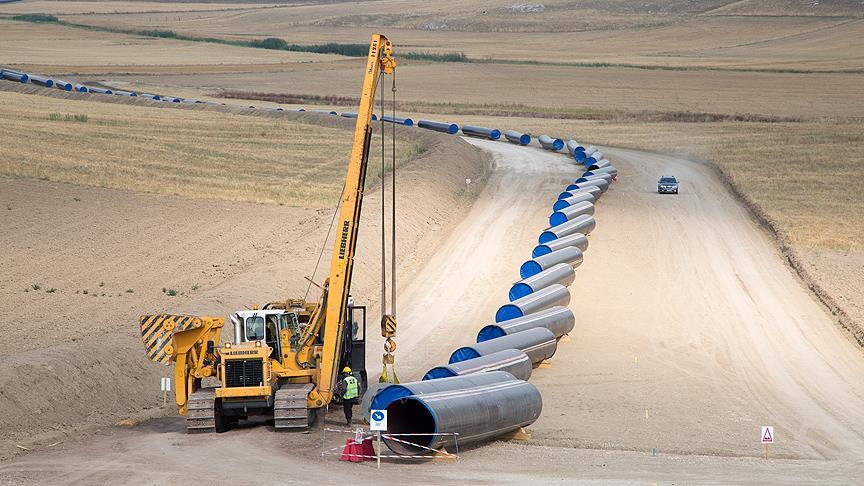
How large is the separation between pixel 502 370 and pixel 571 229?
69.7 feet

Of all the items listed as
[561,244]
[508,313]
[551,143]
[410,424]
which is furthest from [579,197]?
[410,424]

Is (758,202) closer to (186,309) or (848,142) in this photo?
(848,142)

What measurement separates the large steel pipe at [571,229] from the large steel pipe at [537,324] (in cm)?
1063

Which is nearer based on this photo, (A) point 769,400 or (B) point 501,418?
(B) point 501,418

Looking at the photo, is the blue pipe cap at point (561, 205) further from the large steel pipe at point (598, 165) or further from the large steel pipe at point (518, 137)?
the large steel pipe at point (518, 137)

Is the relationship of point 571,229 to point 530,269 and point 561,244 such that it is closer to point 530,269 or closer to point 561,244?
point 561,244

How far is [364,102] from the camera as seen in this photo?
25.3 m

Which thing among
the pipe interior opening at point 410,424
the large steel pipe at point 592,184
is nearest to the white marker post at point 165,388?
the pipe interior opening at point 410,424

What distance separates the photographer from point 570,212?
172ft

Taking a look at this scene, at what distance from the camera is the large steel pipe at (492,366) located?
2652 cm

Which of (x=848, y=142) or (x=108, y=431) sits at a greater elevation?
(x=848, y=142)

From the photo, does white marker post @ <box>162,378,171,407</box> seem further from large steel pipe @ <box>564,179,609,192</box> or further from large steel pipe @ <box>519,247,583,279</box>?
large steel pipe @ <box>564,179,609,192</box>

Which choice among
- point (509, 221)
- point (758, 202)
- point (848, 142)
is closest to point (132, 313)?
point (509, 221)

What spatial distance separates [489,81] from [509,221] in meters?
79.8
